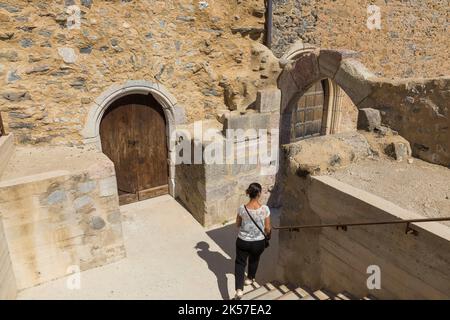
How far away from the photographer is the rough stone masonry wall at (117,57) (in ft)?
16.0

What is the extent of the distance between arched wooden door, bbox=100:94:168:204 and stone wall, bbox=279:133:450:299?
3333 mm

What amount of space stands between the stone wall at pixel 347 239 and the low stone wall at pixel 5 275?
3.19 m

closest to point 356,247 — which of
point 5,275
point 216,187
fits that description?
point 216,187

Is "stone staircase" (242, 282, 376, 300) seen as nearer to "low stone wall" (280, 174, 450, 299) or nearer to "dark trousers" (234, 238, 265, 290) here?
"low stone wall" (280, 174, 450, 299)

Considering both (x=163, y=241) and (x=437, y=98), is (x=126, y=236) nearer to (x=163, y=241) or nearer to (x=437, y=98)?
(x=163, y=241)

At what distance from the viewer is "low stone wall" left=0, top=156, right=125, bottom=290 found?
390 centimetres

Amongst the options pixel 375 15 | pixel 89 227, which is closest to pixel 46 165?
pixel 89 227

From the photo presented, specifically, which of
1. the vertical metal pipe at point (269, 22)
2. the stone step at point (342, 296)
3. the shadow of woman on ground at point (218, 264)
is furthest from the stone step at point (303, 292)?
the vertical metal pipe at point (269, 22)

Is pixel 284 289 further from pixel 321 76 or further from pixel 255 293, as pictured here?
pixel 321 76

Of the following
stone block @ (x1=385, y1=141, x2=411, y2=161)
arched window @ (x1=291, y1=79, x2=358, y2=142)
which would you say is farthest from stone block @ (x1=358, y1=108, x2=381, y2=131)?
arched window @ (x1=291, y1=79, x2=358, y2=142)

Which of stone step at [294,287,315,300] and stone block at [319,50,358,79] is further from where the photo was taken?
stone block at [319,50,358,79]

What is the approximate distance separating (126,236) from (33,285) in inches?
59.0

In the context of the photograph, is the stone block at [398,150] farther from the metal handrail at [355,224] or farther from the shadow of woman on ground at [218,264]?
the shadow of woman on ground at [218,264]

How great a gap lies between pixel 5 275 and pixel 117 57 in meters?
3.63
